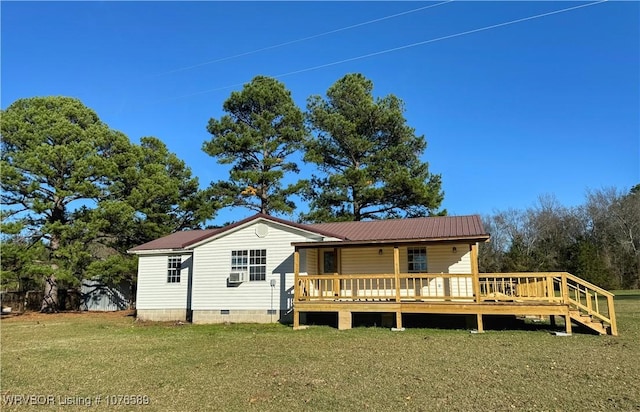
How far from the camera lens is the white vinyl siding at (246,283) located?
48.8 ft

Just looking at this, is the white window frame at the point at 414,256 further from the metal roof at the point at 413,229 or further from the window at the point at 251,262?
the window at the point at 251,262

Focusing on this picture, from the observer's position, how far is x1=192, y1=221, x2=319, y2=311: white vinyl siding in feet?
48.8

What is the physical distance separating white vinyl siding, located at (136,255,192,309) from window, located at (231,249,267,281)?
8.83 ft

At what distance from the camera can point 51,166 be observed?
21.4 metres

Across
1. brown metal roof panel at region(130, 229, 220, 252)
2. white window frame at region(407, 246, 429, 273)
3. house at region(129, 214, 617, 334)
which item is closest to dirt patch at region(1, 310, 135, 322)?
brown metal roof panel at region(130, 229, 220, 252)

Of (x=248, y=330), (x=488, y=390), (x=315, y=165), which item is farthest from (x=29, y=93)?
(x=488, y=390)

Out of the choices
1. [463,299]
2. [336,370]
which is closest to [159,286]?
[463,299]

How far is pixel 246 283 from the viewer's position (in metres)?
15.2

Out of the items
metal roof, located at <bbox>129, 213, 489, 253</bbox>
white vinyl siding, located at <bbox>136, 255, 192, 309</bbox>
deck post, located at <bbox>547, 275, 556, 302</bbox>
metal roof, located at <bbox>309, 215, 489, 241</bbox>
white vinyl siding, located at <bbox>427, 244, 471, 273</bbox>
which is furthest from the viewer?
white vinyl siding, located at <bbox>136, 255, 192, 309</bbox>

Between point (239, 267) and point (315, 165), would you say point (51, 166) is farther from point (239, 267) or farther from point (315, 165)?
point (315, 165)

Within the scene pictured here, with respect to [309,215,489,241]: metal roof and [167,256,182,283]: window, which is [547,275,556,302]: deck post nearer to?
[309,215,489,241]: metal roof

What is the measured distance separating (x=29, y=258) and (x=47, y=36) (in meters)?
10.8

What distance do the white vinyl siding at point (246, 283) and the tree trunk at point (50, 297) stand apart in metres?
10.8

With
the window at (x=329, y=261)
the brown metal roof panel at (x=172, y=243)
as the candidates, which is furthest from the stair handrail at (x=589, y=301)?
the brown metal roof panel at (x=172, y=243)
